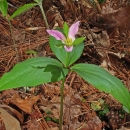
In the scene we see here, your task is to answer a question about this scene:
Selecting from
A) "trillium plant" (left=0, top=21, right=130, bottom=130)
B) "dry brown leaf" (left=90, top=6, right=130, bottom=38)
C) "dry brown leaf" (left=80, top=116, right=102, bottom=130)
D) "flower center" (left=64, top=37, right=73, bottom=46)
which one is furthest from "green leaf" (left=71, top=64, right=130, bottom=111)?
"dry brown leaf" (left=90, top=6, right=130, bottom=38)

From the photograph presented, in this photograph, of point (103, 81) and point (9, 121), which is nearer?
point (103, 81)

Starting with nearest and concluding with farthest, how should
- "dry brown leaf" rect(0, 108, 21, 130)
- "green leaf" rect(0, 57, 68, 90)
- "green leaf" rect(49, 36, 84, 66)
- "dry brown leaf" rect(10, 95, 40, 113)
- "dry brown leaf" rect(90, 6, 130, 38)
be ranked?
"green leaf" rect(0, 57, 68, 90), "green leaf" rect(49, 36, 84, 66), "dry brown leaf" rect(0, 108, 21, 130), "dry brown leaf" rect(10, 95, 40, 113), "dry brown leaf" rect(90, 6, 130, 38)

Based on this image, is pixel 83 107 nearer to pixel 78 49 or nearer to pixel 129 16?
pixel 78 49

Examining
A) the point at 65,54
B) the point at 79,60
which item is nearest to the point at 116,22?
the point at 79,60

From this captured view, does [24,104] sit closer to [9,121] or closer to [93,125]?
[9,121]

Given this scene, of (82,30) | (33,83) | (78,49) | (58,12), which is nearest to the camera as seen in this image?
(33,83)

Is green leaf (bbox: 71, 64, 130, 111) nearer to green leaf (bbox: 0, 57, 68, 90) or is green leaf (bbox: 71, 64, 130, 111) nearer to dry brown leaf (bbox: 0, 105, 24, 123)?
green leaf (bbox: 0, 57, 68, 90)

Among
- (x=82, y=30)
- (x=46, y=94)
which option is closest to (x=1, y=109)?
(x=46, y=94)
